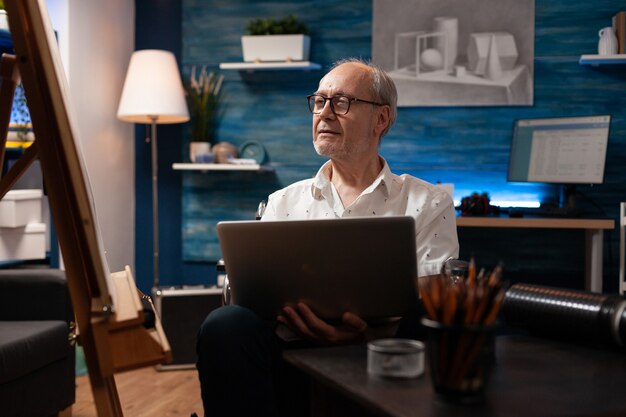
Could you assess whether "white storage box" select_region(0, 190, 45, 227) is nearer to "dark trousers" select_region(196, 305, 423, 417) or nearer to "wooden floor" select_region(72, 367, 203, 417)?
"wooden floor" select_region(72, 367, 203, 417)

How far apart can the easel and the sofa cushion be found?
1307 mm

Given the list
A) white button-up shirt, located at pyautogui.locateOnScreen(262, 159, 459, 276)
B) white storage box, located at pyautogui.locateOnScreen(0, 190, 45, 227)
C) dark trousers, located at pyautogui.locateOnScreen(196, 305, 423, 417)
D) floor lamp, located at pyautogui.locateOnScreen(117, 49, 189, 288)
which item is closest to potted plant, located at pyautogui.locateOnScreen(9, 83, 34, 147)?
white storage box, located at pyautogui.locateOnScreen(0, 190, 45, 227)

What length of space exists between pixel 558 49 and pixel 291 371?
2980mm

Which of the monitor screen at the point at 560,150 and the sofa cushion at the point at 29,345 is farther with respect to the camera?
the monitor screen at the point at 560,150

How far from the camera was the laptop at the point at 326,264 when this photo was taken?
1699 millimetres

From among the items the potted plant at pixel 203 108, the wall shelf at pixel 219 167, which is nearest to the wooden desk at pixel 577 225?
the wall shelf at pixel 219 167

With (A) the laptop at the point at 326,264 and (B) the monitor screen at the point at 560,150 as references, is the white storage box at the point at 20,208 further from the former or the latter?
(B) the monitor screen at the point at 560,150

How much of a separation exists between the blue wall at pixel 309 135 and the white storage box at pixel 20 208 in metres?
1.10

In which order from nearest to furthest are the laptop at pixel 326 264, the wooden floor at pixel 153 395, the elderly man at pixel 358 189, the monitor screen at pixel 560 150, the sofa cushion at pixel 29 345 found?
the laptop at pixel 326 264 → the elderly man at pixel 358 189 → the sofa cushion at pixel 29 345 → the wooden floor at pixel 153 395 → the monitor screen at pixel 560 150

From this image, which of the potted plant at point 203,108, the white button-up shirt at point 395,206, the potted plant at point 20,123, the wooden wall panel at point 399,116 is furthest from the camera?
the potted plant at point 203,108

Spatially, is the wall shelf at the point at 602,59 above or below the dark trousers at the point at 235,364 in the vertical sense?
above

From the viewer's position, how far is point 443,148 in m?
4.50

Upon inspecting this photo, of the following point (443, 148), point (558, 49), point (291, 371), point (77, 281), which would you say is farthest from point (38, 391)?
point (558, 49)

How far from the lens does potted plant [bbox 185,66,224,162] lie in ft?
15.3
